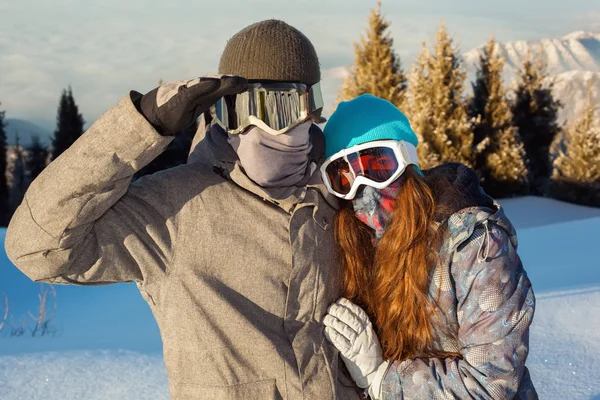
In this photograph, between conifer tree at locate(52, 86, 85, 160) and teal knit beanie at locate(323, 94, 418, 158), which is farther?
conifer tree at locate(52, 86, 85, 160)

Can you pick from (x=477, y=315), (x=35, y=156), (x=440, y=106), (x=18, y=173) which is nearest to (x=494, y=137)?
(x=440, y=106)

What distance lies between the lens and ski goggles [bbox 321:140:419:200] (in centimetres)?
181

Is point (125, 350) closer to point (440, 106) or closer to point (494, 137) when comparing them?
point (440, 106)

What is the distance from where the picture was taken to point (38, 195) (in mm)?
→ 1345

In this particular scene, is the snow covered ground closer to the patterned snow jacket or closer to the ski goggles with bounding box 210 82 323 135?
the patterned snow jacket

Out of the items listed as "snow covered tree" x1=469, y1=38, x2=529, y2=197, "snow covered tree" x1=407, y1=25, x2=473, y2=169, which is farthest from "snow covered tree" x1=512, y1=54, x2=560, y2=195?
"snow covered tree" x1=407, y1=25, x2=473, y2=169

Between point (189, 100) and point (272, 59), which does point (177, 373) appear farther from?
point (272, 59)

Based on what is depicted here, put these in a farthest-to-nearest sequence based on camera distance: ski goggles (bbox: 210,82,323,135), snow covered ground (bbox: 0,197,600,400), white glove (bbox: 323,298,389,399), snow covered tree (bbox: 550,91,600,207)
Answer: snow covered tree (bbox: 550,91,600,207) → snow covered ground (bbox: 0,197,600,400) → white glove (bbox: 323,298,389,399) → ski goggles (bbox: 210,82,323,135)

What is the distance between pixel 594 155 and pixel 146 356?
49.6 feet

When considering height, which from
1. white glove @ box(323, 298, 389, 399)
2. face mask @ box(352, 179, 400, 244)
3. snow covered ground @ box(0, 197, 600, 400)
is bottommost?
snow covered ground @ box(0, 197, 600, 400)

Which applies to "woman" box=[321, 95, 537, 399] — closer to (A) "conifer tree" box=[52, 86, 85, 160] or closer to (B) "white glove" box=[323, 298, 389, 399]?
(B) "white glove" box=[323, 298, 389, 399]

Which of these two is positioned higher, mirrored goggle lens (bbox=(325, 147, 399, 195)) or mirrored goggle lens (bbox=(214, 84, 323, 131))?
mirrored goggle lens (bbox=(214, 84, 323, 131))

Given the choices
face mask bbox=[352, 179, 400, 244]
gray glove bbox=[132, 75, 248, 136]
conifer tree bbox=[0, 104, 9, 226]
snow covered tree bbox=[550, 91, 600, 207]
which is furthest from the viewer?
conifer tree bbox=[0, 104, 9, 226]

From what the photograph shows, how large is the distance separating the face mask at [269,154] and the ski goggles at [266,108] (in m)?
0.03
